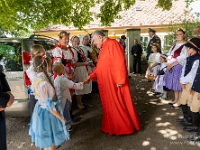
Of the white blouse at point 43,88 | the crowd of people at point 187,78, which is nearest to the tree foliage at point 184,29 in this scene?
the crowd of people at point 187,78

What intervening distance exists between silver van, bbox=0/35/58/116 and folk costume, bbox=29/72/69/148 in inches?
51.3

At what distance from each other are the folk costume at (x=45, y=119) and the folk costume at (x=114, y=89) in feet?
3.87

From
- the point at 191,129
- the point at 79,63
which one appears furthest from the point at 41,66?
the point at 191,129

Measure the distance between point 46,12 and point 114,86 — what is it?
4225mm

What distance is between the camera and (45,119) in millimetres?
2715

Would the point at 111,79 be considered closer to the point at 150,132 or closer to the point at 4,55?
the point at 150,132

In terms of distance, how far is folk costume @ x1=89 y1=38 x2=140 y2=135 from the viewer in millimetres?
3623

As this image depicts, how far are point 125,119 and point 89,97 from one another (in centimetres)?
284

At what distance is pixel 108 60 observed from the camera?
3678mm

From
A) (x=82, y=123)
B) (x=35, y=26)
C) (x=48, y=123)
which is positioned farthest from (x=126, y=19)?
(x=48, y=123)

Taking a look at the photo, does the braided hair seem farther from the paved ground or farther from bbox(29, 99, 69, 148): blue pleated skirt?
the paved ground

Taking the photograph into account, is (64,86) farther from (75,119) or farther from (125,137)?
(125,137)

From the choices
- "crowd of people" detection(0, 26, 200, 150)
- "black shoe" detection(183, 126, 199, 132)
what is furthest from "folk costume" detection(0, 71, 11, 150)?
"black shoe" detection(183, 126, 199, 132)

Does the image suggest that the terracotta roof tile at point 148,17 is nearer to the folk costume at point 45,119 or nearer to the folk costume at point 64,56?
the folk costume at point 64,56
